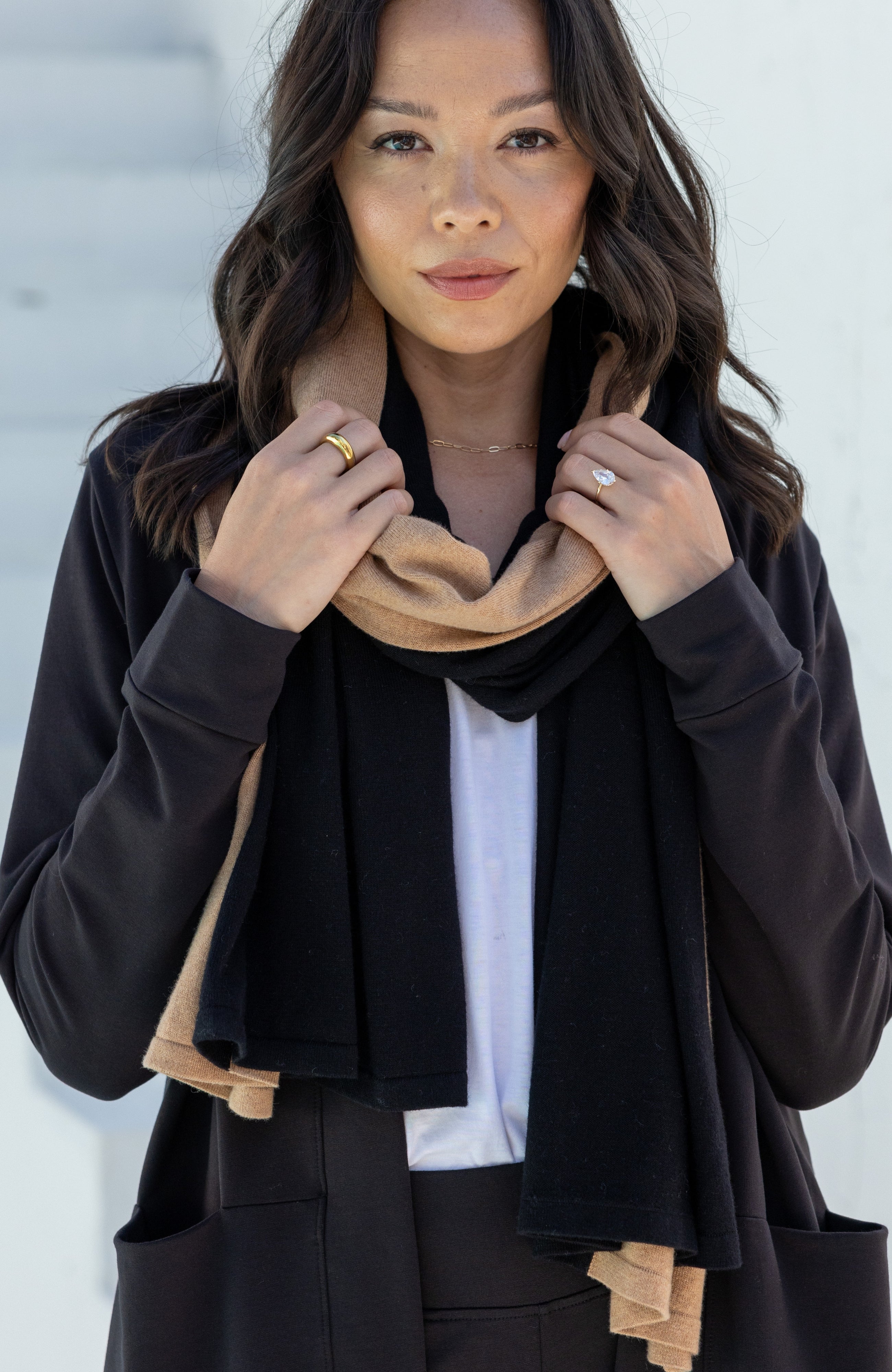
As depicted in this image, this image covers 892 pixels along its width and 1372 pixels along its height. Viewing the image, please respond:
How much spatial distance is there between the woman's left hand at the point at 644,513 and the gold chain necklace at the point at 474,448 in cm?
15

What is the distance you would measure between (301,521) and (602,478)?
28 centimetres

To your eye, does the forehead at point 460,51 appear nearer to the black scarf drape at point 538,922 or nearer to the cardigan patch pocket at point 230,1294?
the black scarf drape at point 538,922

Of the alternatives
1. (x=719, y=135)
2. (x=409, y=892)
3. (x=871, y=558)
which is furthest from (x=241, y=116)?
(x=409, y=892)

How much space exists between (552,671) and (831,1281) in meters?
0.61

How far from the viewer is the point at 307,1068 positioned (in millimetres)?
1200

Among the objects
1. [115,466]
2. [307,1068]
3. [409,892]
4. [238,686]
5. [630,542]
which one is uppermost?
[115,466]

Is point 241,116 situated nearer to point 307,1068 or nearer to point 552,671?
point 552,671

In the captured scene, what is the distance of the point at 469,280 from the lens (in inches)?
50.4

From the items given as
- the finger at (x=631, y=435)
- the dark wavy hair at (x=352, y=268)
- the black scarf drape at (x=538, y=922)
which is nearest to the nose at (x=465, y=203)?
the dark wavy hair at (x=352, y=268)

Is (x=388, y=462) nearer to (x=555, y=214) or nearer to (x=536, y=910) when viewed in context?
(x=555, y=214)

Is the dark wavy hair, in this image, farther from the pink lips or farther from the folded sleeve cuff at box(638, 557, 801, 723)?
the folded sleeve cuff at box(638, 557, 801, 723)

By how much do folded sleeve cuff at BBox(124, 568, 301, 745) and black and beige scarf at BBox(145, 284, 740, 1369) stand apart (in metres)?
0.11

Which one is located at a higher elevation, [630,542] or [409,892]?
[630,542]

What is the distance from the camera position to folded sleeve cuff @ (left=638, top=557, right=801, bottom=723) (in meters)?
1.20
